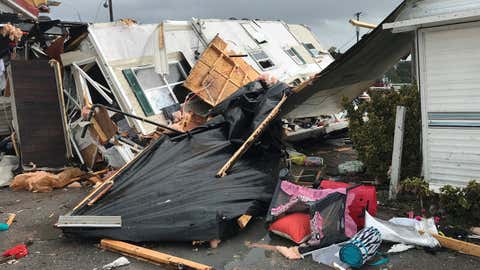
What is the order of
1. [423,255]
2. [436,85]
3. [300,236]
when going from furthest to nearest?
[436,85] < [300,236] < [423,255]

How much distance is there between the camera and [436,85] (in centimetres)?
522

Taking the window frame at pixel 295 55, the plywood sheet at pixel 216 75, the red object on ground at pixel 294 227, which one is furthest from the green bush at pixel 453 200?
the window frame at pixel 295 55

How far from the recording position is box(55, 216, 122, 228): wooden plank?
464 cm

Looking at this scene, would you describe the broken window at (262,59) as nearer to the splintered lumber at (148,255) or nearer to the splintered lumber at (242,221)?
the splintered lumber at (242,221)

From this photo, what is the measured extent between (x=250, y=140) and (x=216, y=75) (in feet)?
11.4

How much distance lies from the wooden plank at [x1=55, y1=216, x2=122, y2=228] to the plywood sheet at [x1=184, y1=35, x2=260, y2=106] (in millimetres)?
4545

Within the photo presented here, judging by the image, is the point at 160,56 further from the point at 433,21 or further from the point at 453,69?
the point at 453,69

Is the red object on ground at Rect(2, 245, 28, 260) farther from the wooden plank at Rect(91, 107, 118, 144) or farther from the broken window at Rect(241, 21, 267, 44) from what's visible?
the broken window at Rect(241, 21, 267, 44)

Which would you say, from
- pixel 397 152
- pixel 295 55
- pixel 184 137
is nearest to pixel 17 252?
pixel 184 137

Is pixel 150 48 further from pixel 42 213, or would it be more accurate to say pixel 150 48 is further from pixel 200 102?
pixel 42 213

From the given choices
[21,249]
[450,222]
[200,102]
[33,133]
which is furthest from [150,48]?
[450,222]

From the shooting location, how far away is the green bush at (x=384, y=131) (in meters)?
5.67

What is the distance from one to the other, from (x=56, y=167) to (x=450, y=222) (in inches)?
263

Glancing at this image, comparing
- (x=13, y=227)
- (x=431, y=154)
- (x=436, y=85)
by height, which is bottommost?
(x=13, y=227)
